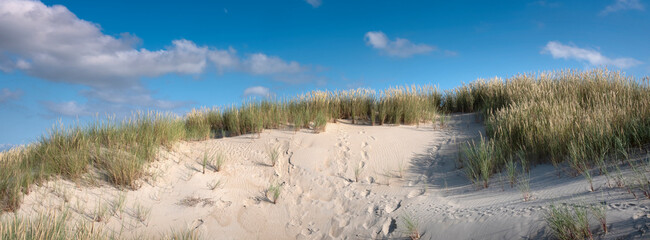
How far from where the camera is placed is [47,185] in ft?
19.1

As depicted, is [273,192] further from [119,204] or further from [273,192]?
[119,204]

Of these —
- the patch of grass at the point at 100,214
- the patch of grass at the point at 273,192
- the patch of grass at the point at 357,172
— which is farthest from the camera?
the patch of grass at the point at 357,172

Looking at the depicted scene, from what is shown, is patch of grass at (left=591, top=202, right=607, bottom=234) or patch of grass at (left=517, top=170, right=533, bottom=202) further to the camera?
patch of grass at (left=517, top=170, right=533, bottom=202)

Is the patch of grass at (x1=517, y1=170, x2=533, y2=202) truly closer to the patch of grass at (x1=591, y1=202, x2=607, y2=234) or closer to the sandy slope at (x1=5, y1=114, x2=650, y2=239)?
the sandy slope at (x1=5, y1=114, x2=650, y2=239)

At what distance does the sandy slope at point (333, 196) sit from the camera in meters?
4.36

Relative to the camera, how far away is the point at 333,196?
6539mm

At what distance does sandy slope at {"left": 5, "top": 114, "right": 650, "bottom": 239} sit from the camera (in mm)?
4355

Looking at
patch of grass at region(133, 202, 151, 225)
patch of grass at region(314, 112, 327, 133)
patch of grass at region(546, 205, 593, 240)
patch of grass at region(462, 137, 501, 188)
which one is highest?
patch of grass at region(314, 112, 327, 133)

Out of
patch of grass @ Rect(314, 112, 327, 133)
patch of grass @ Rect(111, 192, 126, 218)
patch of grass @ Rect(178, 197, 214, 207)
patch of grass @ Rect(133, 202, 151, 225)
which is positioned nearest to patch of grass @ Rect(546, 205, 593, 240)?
patch of grass @ Rect(178, 197, 214, 207)

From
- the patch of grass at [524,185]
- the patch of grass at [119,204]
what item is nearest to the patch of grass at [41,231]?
the patch of grass at [119,204]

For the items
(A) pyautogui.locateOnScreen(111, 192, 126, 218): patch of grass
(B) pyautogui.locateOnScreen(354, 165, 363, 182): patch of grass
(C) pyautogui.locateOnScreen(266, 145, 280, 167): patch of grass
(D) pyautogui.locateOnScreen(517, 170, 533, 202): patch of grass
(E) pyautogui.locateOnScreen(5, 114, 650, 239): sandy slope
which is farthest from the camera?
(C) pyautogui.locateOnScreen(266, 145, 280, 167): patch of grass

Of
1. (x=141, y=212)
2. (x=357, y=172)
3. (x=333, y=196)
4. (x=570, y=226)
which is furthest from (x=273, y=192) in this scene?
(x=570, y=226)

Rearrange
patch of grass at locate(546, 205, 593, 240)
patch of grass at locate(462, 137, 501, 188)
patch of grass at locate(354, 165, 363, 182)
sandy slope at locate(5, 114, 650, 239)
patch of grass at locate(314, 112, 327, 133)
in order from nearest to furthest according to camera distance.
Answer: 1. patch of grass at locate(546, 205, 593, 240)
2. sandy slope at locate(5, 114, 650, 239)
3. patch of grass at locate(462, 137, 501, 188)
4. patch of grass at locate(354, 165, 363, 182)
5. patch of grass at locate(314, 112, 327, 133)

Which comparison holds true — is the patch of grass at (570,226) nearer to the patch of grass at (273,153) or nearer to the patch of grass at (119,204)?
the patch of grass at (273,153)
